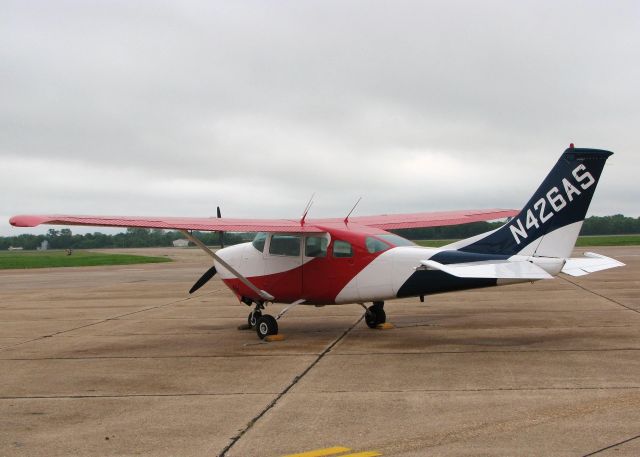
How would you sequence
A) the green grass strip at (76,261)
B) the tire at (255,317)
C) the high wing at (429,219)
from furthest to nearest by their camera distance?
the green grass strip at (76,261) < the high wing at (429,219) < the tire at (255,317)

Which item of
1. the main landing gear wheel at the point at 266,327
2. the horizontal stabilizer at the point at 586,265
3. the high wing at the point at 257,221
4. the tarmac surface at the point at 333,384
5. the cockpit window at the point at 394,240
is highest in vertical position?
the high wing at the point at 257,221

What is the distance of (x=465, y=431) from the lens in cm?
607

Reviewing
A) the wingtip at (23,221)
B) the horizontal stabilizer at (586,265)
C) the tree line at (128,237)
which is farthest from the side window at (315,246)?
the tree line at (128,237)

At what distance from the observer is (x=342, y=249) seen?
12195mm

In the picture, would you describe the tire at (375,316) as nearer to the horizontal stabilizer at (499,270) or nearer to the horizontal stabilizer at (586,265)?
the horizontal stabilizer at (499,270)

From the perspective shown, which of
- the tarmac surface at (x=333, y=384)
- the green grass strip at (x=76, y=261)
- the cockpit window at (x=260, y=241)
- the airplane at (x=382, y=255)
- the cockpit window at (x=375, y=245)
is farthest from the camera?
the green grass strip at (x=76, y=261)

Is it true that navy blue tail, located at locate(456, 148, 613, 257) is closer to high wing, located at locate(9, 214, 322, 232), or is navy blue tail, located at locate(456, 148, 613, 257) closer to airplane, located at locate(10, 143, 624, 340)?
airplane, located at locate(10, 143, 624, 340)

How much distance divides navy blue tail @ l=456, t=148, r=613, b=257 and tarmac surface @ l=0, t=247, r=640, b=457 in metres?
1.54

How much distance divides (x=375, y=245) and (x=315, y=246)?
119 centimetres

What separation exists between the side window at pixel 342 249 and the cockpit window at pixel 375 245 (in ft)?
1.10

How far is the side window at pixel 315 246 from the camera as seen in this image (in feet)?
40.8

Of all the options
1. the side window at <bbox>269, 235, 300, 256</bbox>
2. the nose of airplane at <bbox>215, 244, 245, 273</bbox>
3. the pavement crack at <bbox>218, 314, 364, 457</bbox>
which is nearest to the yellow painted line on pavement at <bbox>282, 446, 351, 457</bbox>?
the pavement crack at <bbox>218, 314, 364, 457</bbox>

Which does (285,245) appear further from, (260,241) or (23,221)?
(23,221)

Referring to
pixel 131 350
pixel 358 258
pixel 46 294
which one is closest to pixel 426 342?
pixel 358 258
